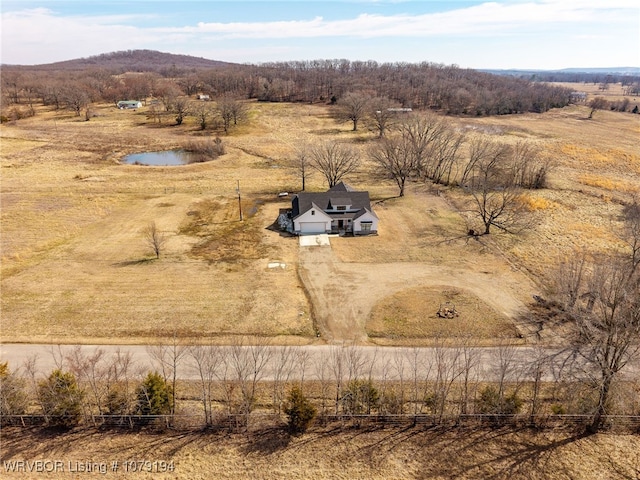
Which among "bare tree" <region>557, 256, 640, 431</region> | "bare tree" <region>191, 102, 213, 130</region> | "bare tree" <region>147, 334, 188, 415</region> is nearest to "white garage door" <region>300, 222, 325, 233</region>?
"bare tree" <region>147, 334, 188, 415</region>

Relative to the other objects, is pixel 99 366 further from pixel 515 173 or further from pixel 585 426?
pixel 515 173

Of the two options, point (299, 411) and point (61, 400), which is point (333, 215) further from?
point (61, 400)

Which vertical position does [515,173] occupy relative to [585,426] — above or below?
above

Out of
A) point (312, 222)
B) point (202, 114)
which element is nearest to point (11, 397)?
point (312, 222)

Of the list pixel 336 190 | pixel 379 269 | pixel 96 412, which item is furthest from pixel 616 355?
pixel 336 190

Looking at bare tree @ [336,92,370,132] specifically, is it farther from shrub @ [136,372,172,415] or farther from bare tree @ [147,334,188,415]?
shrub @ [136,372,172,415]

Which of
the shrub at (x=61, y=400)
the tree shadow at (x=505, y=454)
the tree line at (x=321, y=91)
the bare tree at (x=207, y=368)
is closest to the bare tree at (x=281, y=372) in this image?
the bare tree at (x=207, y=368)

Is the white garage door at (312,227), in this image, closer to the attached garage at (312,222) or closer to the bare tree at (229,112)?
the attached garage at (312,222)

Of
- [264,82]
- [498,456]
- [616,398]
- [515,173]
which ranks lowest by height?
[498,456]
